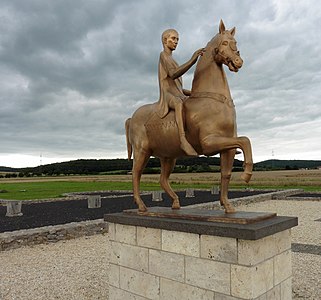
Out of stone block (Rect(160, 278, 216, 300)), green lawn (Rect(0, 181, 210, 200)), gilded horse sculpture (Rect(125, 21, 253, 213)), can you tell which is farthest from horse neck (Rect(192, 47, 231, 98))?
green lawn (Rect(0, 181, 210, 200))

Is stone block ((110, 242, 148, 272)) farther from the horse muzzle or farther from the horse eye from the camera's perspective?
the horse eye

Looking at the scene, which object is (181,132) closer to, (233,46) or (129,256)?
(233,46)

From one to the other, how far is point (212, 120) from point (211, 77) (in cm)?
65

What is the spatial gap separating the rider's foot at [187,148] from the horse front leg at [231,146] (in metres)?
0.17

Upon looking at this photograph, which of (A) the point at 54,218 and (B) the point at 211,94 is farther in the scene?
(A) the point at 54,218

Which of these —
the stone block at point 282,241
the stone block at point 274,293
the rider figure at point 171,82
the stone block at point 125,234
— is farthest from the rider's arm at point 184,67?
the stone block at point 274,293

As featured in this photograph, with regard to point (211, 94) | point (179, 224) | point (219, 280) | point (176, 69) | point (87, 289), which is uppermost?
point (176, 69)

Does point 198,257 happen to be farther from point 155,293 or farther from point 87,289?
point 87,289

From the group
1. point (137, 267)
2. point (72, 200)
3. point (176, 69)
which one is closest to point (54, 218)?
point (72, 200)

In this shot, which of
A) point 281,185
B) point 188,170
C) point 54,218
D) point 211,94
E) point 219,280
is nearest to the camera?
point 219,280

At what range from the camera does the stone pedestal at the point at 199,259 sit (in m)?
3.69

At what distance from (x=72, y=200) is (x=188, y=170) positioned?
32.8 meters

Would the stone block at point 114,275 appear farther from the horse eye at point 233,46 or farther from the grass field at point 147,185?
the grass field at point 147,185

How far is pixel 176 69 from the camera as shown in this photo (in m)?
4.76
